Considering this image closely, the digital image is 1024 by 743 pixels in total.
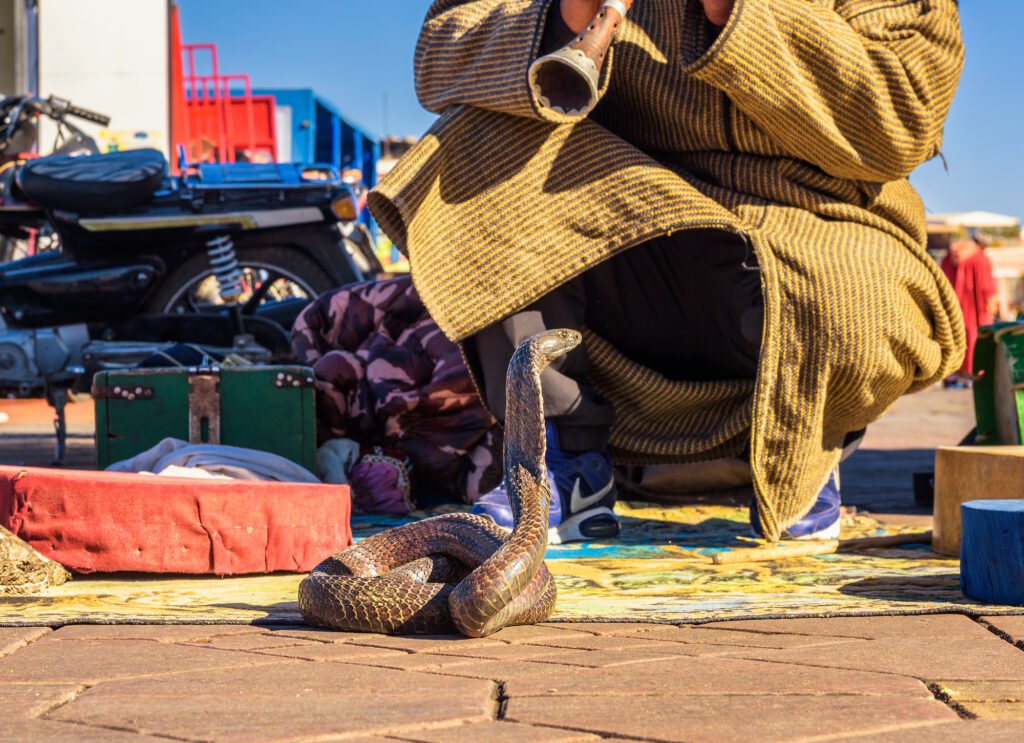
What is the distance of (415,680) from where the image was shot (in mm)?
1680

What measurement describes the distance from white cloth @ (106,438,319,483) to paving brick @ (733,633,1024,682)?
1.73 meters

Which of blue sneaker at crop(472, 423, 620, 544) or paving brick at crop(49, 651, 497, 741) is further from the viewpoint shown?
blue sneaker at crop(472, 423, 620, 544)

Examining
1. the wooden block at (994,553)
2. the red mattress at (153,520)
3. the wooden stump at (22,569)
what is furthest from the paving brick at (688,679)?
the wooden stump at (22,569)

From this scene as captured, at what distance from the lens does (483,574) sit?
198 centimetres

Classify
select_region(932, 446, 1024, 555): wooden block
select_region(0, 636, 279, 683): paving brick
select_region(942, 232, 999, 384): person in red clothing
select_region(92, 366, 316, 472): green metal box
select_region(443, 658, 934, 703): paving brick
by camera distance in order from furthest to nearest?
1. select_region(942, 232, 999, 384): person in red clothing
2. select_region(92, 366, 316, 472): green metal box
3. select_region(932, 446, 1024, 555): wooden block
4. select_region(0, 636, 279, 683): paving brick
5. select_region(443, 658, 934, 703): paving brick

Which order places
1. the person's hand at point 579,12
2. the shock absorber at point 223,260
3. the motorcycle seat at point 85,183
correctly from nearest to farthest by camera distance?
the person's hand at point 579,12 < the motorcycle seat at point 85,183 < the shock absorber at point 223,260

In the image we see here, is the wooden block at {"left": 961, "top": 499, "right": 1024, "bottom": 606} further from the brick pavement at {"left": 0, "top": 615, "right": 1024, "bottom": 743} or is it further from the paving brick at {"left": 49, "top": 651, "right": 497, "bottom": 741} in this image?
the paving brick at {"left": 49, "top": 651, "right": 497, "bottom": 741}

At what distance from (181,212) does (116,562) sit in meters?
3.75

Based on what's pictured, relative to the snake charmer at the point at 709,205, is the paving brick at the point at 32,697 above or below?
below

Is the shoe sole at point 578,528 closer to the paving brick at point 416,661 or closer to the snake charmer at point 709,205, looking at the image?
the snake charmer at point 709,205

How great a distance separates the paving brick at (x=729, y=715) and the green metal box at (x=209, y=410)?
2.32m

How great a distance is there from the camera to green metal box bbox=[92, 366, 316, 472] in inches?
147

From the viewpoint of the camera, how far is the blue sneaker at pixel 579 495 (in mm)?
3154

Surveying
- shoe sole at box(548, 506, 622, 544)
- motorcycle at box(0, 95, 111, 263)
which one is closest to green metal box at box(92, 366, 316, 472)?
shoe sole at box(548, 506, 622, 544)
